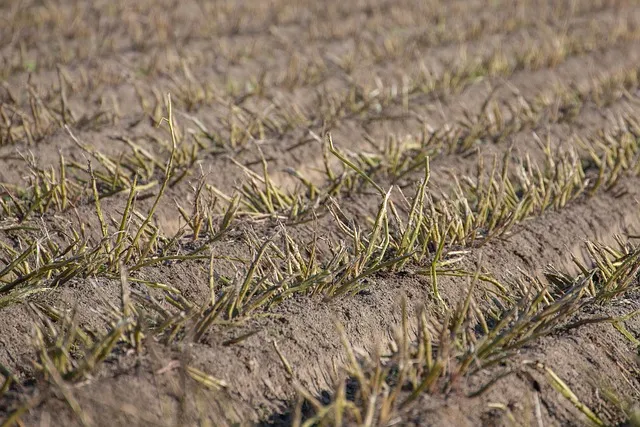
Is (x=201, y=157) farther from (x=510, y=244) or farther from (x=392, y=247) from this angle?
(x=510, y=244)

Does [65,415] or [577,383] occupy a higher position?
Answer: [65,415]

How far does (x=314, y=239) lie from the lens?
2619 mm

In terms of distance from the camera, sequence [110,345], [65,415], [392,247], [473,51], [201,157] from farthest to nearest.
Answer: [473,51], [201,157], [392,247], [110,345], [65,415]

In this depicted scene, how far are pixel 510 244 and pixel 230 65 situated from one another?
3.31 m

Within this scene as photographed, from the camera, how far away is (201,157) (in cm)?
401

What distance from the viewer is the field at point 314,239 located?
7.25ft

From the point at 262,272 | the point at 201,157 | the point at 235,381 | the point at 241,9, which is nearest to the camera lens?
the point at 235,381

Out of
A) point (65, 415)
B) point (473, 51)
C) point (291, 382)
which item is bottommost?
point (473, 51)

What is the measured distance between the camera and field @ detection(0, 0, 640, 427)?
221 cm

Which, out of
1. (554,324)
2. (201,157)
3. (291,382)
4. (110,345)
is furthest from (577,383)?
(201,157)

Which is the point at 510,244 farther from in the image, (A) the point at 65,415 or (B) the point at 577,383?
(A) the point at 65,415

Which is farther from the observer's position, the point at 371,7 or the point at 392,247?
the point at 371,7

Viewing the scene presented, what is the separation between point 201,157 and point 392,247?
51.1 inches

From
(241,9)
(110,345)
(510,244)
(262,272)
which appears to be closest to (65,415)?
(110,345)
